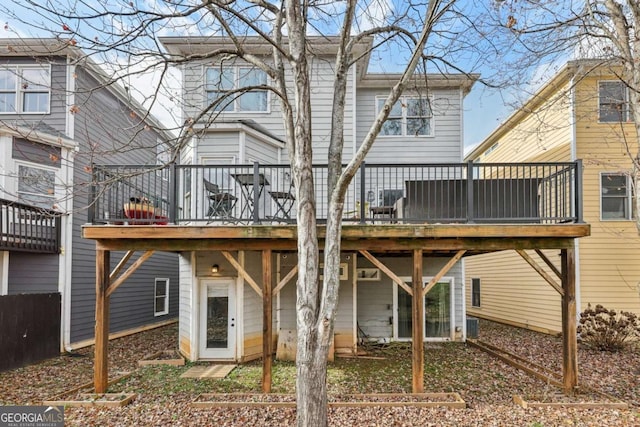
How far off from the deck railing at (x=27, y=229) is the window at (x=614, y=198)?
43.5 feet

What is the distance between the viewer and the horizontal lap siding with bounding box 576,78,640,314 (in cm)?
962

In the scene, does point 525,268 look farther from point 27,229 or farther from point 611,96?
point 27,229

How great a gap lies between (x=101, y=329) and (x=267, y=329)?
2706mm

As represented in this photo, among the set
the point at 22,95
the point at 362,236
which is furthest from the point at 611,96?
the point at 22,95

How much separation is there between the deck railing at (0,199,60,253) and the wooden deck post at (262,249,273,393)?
5009mm

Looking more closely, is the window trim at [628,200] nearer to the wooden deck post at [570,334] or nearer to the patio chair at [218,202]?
the wooden deck post at [570,334]

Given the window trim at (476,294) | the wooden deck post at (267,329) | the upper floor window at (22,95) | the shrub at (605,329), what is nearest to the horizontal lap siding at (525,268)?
the window trim at (476,294)

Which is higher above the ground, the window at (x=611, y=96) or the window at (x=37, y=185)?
the window at (x=611, y=96)

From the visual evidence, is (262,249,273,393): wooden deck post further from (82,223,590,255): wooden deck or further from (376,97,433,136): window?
(376,97,433,136): window

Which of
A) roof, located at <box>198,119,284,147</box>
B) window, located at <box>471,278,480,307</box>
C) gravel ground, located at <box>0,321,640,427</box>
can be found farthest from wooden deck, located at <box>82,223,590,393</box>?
window, located at <box>471,278,480,307</box>

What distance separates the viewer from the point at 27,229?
27.5 feet

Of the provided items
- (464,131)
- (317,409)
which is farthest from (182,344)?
(464,131)

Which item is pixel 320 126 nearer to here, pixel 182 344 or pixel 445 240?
pixel 445 240

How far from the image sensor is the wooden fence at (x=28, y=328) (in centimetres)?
752
